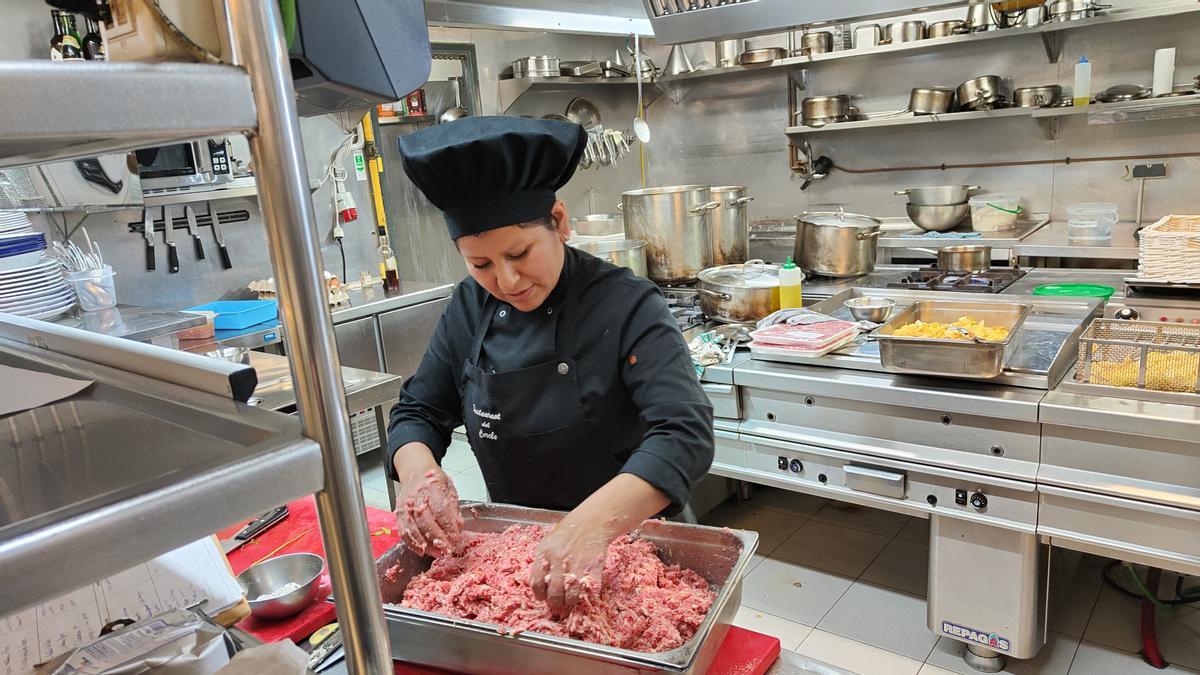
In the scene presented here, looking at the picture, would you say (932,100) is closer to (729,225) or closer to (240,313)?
(729,225)

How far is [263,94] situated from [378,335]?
4.26 m

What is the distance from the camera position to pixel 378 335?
4652 mm

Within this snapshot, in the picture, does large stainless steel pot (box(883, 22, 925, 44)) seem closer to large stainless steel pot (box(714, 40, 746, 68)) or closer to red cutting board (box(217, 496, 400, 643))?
large stainless steel pot (box(714, 40, 746, 68))


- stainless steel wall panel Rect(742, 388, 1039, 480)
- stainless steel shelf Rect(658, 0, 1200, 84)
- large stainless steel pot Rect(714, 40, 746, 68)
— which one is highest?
large stainless steel pot Rect(714, 40, 746, 68)

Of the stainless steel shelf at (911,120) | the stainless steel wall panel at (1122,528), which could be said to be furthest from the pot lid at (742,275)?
the stainless steel shelf at (911,120)

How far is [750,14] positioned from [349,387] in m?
2.17

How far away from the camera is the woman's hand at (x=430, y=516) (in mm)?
1487

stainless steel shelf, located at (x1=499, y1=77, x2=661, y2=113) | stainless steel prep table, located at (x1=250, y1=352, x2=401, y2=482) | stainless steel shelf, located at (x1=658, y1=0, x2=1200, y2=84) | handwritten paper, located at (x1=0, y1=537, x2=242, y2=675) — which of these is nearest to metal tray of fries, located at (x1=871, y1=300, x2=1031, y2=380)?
stainless steel prep table, located at (x1=250, y1=352, x2=401, y2=482)

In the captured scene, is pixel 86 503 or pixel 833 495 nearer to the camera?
pixel 86 503

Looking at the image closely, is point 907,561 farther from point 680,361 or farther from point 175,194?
point 175,194

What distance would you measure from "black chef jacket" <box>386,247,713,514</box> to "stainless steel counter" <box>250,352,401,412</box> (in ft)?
3.47

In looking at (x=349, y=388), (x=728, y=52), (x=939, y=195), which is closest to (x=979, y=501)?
(x=349, y=388)

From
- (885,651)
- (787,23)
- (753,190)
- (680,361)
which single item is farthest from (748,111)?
(680,361)

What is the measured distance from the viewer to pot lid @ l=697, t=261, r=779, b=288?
11.2 ft
